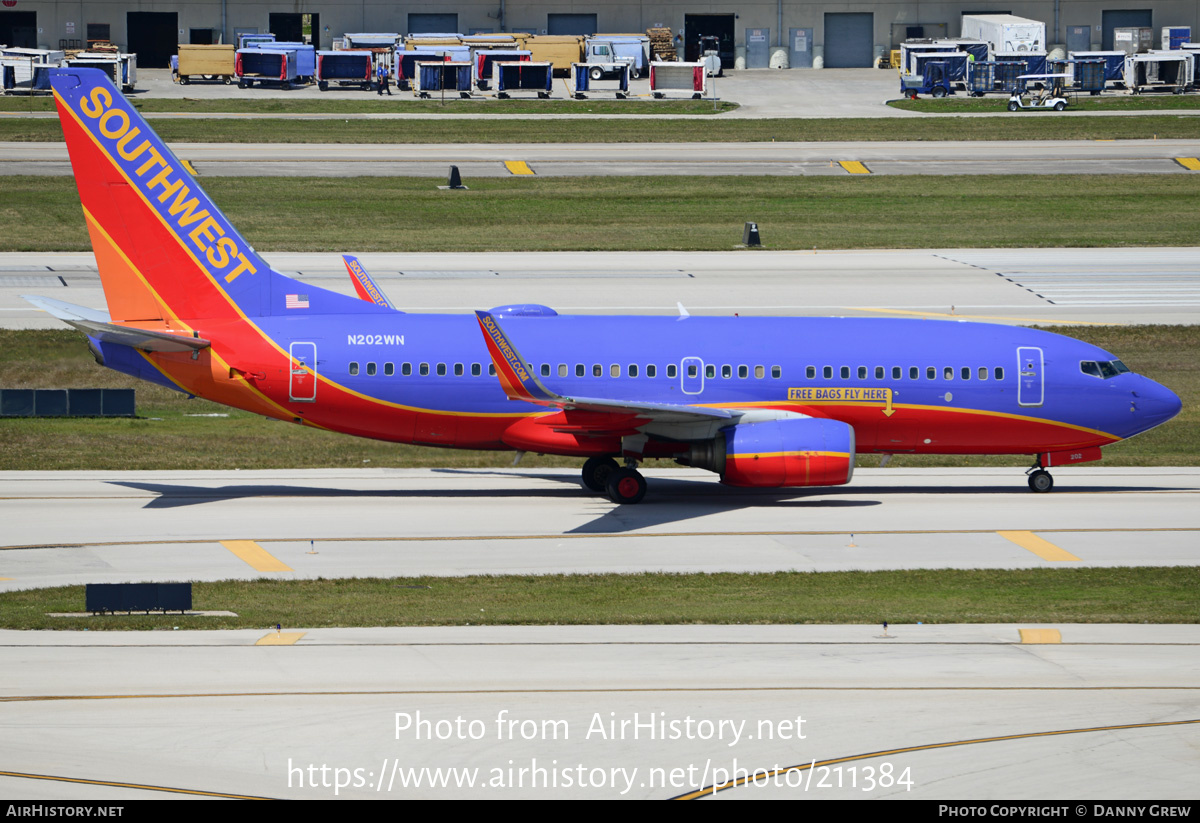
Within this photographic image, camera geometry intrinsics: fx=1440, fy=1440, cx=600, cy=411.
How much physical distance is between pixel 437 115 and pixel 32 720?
83802 millimetres

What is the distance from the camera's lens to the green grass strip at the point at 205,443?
37.1 meters

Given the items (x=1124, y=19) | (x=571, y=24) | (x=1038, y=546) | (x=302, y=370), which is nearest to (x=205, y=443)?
(x=302, y=370)

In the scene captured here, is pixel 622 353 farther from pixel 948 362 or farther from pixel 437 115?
pixel 437 115

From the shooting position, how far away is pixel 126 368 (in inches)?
1280

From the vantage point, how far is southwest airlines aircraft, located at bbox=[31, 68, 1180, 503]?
105 feet

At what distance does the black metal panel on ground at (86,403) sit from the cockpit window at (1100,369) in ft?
87.1

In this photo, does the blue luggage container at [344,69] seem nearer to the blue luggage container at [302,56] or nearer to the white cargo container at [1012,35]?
the blue luggage container at [302,56]

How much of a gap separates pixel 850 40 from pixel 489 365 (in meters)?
98.4

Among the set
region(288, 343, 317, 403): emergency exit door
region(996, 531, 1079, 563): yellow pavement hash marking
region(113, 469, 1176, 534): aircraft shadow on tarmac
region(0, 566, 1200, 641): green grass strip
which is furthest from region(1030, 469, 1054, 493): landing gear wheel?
region(288, 343, 317, 403): emergency exit door

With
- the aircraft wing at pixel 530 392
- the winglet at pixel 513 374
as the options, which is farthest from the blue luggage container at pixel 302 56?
the winglet at pixel 513 374

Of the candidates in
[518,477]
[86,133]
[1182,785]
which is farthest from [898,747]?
[86,133]

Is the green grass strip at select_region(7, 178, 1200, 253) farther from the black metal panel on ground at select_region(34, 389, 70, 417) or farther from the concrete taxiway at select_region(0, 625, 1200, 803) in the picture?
the concrete taxiway at select_region(0, 625, 1200, 803)

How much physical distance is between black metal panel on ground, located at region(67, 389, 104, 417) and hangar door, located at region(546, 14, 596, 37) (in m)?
89.9

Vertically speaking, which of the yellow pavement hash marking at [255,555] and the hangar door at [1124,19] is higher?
the hangar door at [1124,19]
